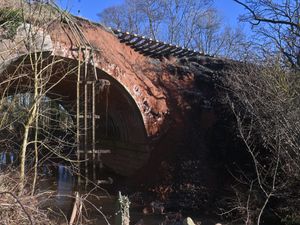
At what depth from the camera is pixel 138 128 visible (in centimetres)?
1742

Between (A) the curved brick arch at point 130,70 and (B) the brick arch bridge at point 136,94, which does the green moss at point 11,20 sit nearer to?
(A) the curved brick arch at point 130,70

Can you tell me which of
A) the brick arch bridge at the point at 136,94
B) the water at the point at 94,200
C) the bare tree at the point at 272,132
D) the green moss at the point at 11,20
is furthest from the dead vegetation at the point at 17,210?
the brick arch bridge at the point at 136,94

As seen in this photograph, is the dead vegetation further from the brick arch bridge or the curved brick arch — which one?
the brick arch bridge

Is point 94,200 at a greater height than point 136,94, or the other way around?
point 136,94

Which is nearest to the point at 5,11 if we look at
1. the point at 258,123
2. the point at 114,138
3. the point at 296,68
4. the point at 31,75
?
the point at 31,75

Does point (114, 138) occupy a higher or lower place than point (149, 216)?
higher

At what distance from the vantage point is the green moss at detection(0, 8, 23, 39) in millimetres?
10516

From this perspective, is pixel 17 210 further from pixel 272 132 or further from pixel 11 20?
pixel 272 132

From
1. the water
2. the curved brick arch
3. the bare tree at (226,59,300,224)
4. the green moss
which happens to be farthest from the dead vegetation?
the curved brick arch

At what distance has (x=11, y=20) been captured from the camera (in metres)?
10.6

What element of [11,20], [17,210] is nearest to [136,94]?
[11,20]

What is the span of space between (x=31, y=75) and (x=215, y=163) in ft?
28.6

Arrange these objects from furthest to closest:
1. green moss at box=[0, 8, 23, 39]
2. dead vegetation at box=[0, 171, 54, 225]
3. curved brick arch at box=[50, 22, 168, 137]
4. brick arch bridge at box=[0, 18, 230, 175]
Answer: brick arch bridge at box=[0, 18, 230, 175] < curved brick arch at box=[50, 22, 168, 137] < green moss at box=[0, 8, 23, 39] < dead vegetation at box=[0, 171, 54, 225]

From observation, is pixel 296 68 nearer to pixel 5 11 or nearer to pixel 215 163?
pixel 215 163
